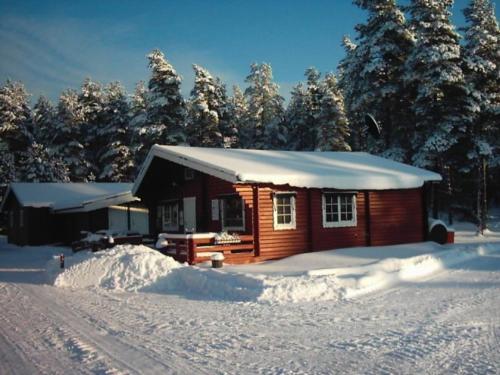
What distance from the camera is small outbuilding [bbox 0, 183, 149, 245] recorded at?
28.6 m

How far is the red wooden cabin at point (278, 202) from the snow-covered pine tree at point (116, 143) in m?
25.6

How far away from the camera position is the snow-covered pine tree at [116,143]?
46.8 m

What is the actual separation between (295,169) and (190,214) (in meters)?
4.95

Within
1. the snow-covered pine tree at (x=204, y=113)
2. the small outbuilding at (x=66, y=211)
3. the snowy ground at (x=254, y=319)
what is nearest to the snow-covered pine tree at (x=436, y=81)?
the snowy ground at (x=254, y=319)

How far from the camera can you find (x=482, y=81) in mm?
29094

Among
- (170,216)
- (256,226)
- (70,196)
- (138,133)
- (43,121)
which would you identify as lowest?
(256,226)

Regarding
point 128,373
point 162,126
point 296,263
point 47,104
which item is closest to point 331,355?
point 128,373

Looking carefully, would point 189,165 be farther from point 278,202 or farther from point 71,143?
point 71,143

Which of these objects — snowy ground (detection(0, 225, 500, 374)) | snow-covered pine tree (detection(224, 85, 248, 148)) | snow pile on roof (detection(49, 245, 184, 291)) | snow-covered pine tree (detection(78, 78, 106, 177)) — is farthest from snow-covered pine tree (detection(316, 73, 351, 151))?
snow pile on roof (detection(49, 245, 184, 291))

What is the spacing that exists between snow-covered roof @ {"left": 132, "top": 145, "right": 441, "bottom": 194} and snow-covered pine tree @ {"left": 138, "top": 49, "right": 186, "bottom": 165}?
62.1 feet

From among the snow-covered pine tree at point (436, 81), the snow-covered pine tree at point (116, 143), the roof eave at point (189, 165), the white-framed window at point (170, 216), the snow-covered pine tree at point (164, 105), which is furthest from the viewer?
the snow-covered pine tree at point (116, 143)

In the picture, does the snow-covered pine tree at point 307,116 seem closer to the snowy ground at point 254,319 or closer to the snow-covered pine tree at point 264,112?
the snow-covered pine tree at point 264,112

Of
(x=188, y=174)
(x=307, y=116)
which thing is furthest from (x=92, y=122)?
(x=188, y=174)

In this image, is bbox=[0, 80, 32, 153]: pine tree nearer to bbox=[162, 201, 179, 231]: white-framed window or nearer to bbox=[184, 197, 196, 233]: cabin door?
bbox=[162, 201, 179, 231]: white-framed window
